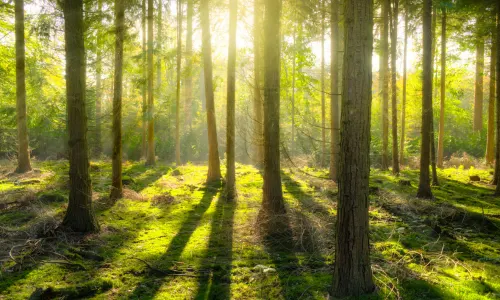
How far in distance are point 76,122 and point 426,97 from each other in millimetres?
9802

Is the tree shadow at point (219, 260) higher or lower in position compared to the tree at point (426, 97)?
lower

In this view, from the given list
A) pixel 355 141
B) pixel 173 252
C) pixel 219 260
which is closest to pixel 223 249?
pixel 219 260

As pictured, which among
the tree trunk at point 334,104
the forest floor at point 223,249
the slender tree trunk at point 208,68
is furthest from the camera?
the tree trunk at point 334,104

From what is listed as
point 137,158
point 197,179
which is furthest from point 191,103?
point 197,179

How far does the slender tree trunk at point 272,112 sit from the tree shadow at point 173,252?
1897 mm

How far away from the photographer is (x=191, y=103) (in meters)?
31.7

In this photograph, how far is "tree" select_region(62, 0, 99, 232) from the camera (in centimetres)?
707

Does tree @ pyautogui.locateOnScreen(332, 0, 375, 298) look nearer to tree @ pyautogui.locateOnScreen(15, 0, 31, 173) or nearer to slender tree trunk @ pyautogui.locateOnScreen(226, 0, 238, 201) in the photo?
slender tree trunk @ pyautogui.locateOnScreen(226, 0, 238, 201)

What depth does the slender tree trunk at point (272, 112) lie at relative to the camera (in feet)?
26.3

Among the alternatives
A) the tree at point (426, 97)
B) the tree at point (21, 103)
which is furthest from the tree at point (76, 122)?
the tree at point (21, 103)

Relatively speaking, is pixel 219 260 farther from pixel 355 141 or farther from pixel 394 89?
pixel 394 89

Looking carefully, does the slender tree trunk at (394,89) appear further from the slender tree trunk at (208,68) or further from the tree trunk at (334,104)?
the slender tree trunk at (208,68)

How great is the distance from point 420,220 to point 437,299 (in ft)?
15.4

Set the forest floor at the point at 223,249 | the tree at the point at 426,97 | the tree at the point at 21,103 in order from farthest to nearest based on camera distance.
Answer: the tree at the point at 21,103 < the tree at the point at 426,97 < the forest floor at the point at 223,249
